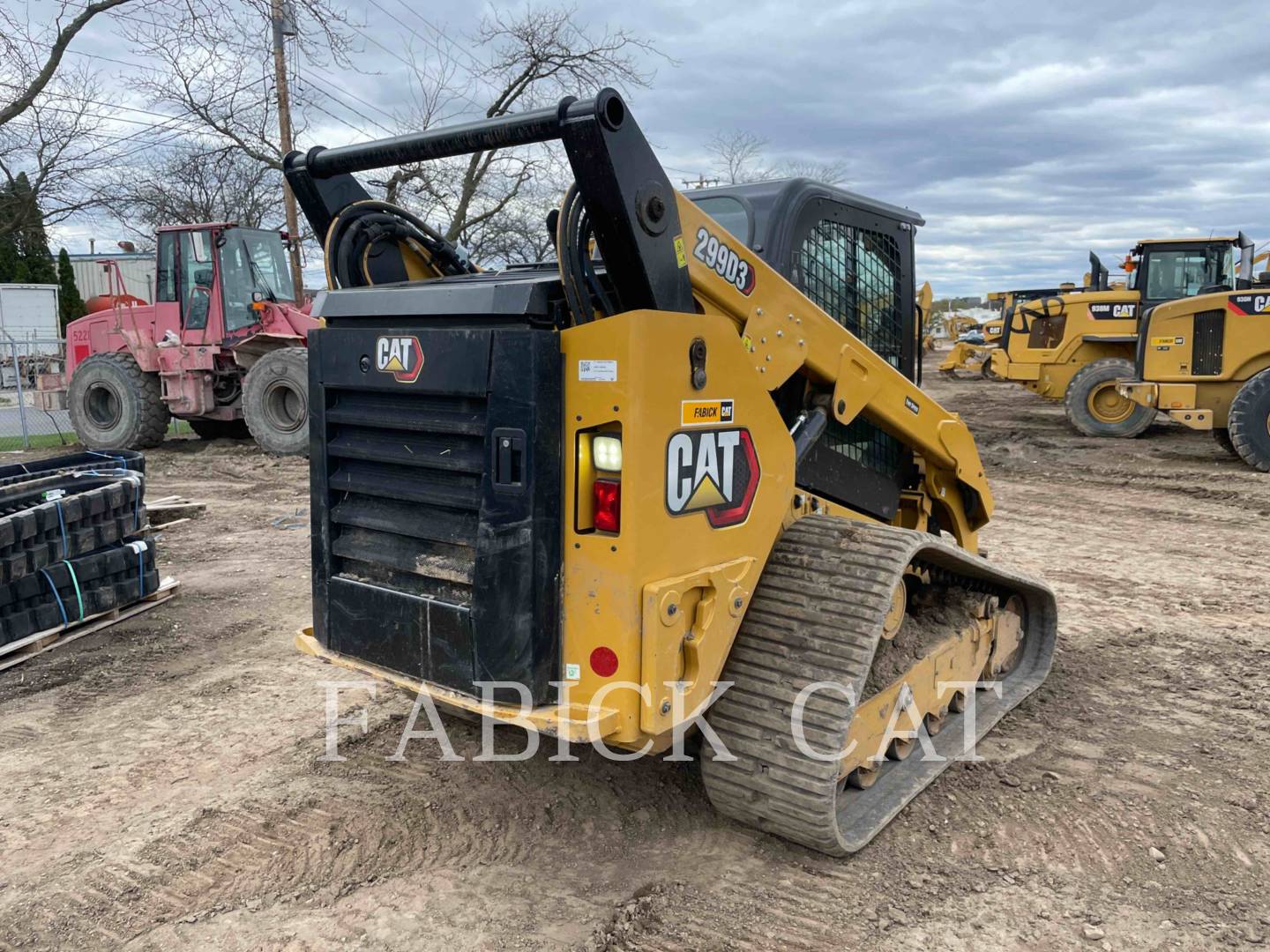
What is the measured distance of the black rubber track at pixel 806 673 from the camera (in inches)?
113

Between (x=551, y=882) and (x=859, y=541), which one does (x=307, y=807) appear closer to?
(x=551, y=882)

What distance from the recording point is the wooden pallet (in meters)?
4.98

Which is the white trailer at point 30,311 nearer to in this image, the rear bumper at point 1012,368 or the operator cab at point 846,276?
the rear bumper at point 1012,368

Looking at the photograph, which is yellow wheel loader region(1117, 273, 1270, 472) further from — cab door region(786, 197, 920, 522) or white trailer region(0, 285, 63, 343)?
white trailer region(0, 285, 63, 343)

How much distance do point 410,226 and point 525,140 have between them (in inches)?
46.2

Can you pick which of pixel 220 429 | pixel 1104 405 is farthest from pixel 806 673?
pixel 220 429

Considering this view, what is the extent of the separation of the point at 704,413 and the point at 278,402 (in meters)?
10.4

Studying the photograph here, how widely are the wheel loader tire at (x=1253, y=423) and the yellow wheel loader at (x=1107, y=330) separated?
7.50 feet

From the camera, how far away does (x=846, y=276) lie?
390cm

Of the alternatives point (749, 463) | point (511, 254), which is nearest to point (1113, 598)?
point (749, 463)

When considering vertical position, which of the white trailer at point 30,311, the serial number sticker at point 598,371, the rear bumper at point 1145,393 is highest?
the white trailer at point 30,311

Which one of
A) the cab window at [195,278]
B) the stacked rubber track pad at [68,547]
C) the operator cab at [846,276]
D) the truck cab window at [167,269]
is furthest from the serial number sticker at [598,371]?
the truck cab window at [167,269]

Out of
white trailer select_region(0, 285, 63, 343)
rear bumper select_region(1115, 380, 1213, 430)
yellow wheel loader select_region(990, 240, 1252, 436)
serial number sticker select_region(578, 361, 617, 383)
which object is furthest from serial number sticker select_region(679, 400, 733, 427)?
white trailer select_region(0, 285, 63, 343)

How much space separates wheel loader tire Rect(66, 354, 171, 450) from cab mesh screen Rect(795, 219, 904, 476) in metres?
11.6
